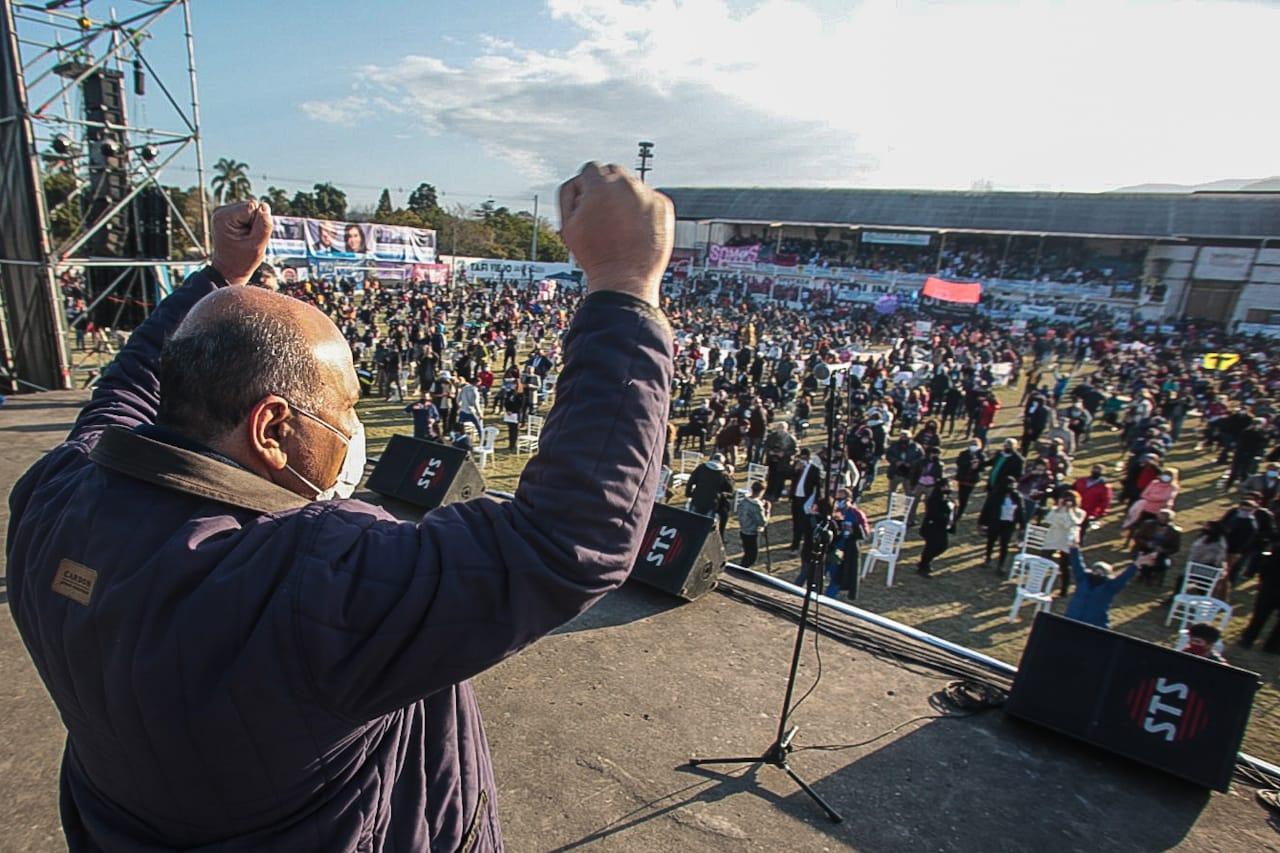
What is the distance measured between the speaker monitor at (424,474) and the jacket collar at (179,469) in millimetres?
7475

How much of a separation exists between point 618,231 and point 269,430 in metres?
0.67

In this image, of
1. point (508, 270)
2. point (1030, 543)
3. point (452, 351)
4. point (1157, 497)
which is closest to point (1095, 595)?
point (1030, 543)

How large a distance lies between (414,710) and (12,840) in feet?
12.2

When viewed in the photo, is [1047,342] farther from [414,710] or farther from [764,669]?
[414,710]

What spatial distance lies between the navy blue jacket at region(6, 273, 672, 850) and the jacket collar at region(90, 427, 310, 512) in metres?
0.03

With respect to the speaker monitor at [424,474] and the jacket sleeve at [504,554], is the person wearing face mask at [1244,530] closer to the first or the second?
the speaker monitor at [424,474]

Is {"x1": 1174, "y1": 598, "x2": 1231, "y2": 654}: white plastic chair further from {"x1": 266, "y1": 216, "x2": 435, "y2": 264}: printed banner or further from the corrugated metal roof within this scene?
the corrugated metal roof

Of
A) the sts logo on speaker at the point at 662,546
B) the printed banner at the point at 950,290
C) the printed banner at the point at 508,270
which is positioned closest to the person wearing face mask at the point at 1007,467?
the sts logo on speaker at the point at 662,546

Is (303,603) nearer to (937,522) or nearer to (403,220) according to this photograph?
(937,522)

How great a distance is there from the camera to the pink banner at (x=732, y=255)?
5144cm

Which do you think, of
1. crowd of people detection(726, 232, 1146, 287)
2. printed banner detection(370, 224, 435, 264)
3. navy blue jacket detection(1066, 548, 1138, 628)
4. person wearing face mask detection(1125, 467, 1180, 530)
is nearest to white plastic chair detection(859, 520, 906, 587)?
navy blue jacket detection(1066, 548, 1138, 628)

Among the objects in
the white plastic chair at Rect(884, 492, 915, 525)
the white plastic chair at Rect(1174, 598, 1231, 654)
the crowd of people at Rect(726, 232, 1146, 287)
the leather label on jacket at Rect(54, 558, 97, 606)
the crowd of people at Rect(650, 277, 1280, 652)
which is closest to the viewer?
the leather label on jacket at Rect(54, 558, 97, 606)

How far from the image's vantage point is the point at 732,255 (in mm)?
52281

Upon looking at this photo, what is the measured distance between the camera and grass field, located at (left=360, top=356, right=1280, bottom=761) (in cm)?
785
